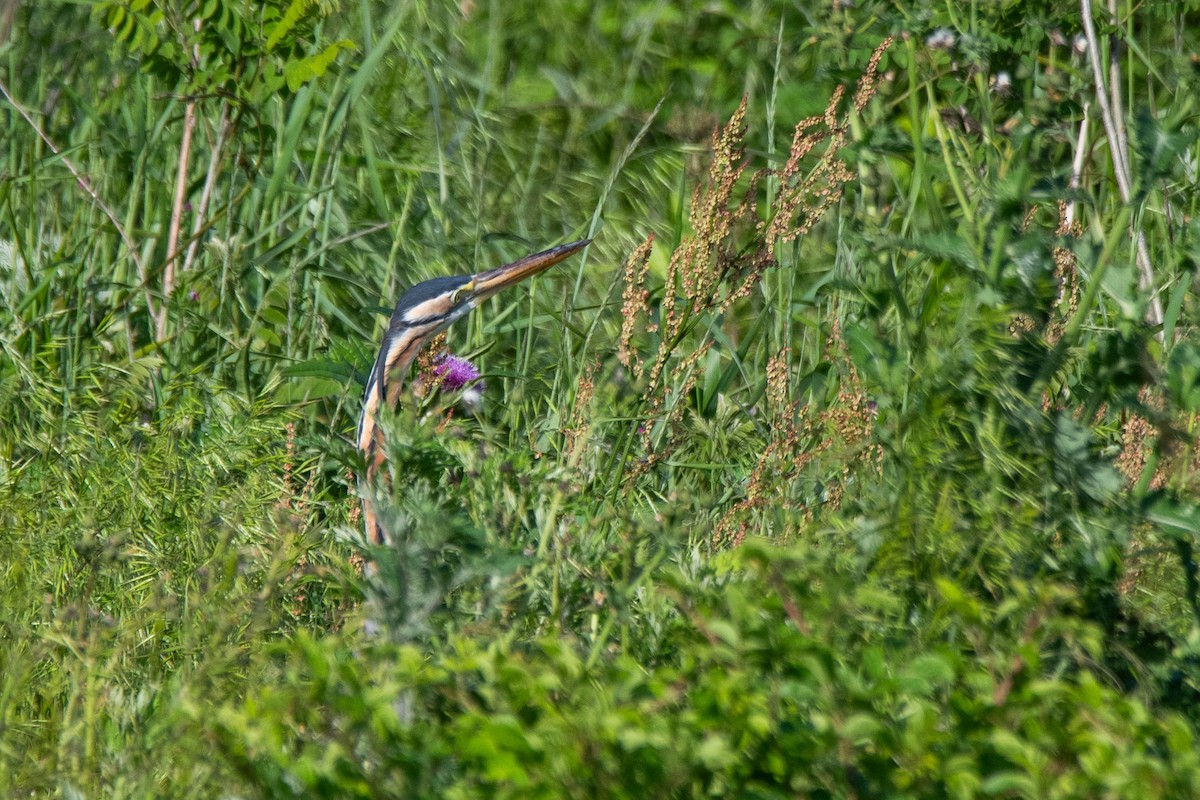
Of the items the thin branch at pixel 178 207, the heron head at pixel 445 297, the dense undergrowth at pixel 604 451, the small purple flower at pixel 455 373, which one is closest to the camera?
the dense undergrowth at pixel 604 451

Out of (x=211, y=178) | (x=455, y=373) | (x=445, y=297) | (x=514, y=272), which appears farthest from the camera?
(x=211, y=178)

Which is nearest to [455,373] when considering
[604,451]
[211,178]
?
[604,451]

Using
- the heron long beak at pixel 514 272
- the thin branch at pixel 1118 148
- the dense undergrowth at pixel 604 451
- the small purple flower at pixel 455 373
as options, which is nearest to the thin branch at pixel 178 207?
the dense undergrowth at pixel 604 451

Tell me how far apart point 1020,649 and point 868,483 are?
2.38ft

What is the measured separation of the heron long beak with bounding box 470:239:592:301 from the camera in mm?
3230

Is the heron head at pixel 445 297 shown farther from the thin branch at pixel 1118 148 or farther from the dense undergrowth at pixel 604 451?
the thin branch at pixel 1118 148

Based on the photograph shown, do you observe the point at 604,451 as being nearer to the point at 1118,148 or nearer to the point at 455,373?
the point at 455,373

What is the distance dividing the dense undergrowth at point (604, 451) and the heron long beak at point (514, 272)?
0.17m

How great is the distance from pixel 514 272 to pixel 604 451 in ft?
1.46

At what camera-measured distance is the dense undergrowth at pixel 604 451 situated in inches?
74.9

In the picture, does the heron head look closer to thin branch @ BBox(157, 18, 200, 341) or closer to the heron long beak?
the heron long beak

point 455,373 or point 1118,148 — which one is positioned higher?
point 1118,148

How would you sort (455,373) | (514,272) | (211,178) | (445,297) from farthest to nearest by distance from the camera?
(211,178)
(455,373)
(514,272)
(445,297)

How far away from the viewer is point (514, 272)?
128 inches
